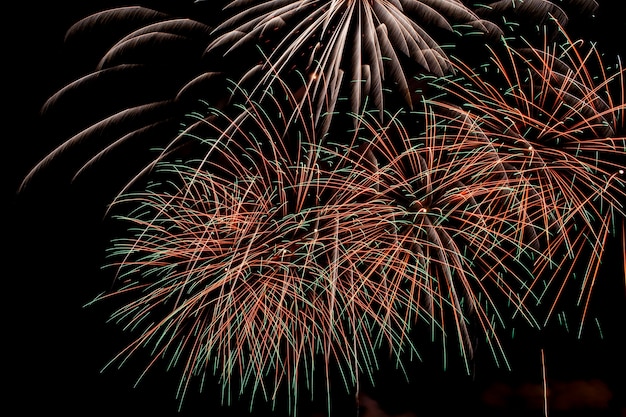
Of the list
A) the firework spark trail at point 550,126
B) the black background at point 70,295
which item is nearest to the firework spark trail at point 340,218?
the firework spark trail at point 550,126

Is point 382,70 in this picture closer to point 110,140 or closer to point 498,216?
point 498,216

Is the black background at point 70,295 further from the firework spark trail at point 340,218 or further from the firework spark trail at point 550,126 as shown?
the firework spark trail at point 340,218

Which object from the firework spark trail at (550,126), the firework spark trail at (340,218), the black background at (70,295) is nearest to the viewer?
the firework spark trail at (550,126)

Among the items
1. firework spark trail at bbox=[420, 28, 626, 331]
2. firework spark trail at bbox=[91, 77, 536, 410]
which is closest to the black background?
firework spark trail at bbox=[420, 28, 626, 331]

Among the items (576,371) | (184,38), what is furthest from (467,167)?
(576,371)

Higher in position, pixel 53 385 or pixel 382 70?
pixel 382 70

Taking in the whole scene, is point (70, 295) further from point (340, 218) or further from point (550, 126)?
point (550, 126)

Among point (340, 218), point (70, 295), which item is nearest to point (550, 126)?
point (340, 218)

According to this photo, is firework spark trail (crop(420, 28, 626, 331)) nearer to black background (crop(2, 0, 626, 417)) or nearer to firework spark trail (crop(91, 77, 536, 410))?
firework spark trail (crop(91, 77, 536, 410))
